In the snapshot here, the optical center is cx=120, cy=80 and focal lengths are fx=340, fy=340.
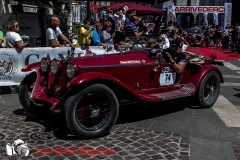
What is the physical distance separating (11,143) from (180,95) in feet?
9.34

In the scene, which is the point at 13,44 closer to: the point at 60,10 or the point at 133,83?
the point at 133,83

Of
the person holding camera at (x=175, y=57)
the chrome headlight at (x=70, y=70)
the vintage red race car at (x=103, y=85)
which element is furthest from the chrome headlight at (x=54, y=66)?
the person holding camera at (x=175, y=57)

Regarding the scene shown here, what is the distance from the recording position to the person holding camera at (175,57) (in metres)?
5.89

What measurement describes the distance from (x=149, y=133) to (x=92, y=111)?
93 centimetres

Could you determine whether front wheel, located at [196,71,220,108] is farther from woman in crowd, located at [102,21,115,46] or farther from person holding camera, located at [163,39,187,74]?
woman in crowd, located at [102,21,115,46]

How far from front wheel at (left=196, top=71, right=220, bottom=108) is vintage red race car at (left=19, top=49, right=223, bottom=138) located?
0.02 metres

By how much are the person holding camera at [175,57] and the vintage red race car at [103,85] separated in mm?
111

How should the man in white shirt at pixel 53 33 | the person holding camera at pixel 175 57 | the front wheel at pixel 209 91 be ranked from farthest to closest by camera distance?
the man in white shirt at pixel 53 33 → the front wheel at pixel 209 91 → the person holding camera at pixel 175 57

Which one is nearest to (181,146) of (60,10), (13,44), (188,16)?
(13,44)

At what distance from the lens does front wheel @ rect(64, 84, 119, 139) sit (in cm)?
445

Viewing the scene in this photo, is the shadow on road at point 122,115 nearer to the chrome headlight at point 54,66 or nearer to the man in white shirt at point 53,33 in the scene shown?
the chrome headlight at point 54,66

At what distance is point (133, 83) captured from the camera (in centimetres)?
546

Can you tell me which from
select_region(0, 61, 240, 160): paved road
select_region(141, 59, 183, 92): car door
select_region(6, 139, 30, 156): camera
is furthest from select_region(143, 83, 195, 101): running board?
select_region(6, 139, 30, 156): camera

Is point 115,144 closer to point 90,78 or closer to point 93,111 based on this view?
point 93,111
